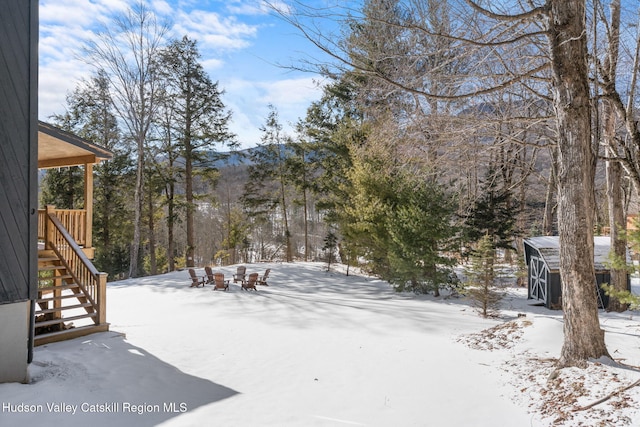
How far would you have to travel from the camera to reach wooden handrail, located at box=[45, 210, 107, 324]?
7.55 metres

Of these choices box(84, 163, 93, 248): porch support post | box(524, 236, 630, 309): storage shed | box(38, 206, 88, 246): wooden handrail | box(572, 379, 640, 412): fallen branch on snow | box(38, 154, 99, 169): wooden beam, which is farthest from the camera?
box(524, 236, 630, 309): storage shed

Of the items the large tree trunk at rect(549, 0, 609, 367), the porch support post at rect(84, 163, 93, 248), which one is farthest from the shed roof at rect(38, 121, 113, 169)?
the large tree trunk at rect(549, 0, 609, 367)

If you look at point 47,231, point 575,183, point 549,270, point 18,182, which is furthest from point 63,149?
point 549,270

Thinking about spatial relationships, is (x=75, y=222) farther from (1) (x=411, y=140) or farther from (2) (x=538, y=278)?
(2) (x=538, y=278)

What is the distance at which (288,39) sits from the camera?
509 centimetres

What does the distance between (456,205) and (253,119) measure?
53.0ft

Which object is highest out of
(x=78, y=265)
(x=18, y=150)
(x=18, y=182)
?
(x=18, y=150)

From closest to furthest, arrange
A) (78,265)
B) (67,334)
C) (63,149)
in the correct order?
(67,334) → (78,265) → (63,149)

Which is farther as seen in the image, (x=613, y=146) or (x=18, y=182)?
(x=613, y=146)

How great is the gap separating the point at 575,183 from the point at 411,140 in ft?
9.28

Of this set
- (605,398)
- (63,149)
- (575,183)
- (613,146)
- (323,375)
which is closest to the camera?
(605,398)

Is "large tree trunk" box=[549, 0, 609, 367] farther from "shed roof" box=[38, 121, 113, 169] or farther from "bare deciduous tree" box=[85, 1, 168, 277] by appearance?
"bare deciduous tree" box=[85, 1, 168, 277]

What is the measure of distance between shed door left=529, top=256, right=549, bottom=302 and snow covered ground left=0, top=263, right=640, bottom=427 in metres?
2.47

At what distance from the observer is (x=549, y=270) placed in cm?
1190
